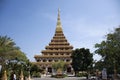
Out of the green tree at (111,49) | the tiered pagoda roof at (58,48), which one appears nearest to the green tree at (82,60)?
the tiered pagoda roof at (58,48)

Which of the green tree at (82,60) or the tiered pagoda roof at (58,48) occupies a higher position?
the tiered pagoda roof at (58,48)

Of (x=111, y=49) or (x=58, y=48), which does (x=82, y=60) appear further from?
(x=111, y=49)

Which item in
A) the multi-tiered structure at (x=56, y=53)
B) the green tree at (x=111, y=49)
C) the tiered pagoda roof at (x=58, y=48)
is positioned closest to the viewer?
the green tree at (x=111, y=49)

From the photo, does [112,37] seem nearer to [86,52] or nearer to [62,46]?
[86,52]

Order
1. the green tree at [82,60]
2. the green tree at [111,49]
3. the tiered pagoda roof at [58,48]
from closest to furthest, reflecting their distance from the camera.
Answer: the green tree at [111,49] < the green tree at [82,60] < the tiered pagoda roof at [58,48]

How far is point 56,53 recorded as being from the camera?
85188 millimetres

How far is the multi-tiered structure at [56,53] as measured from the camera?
82838mm

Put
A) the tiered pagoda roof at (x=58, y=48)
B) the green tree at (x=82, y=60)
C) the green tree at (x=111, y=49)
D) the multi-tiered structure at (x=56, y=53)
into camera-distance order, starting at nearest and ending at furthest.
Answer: the green tree at (x=111, y=49) → the green tree at (x=82, y=60) → the multi-tiered structure at (x=56, y=53) → the tiered pagoda roof at (x=58, y=48)

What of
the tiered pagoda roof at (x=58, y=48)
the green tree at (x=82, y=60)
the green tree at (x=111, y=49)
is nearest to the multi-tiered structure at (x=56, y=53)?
the tiered pagoda roof at (x=58, y=48)

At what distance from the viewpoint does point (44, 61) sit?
84.8 metres

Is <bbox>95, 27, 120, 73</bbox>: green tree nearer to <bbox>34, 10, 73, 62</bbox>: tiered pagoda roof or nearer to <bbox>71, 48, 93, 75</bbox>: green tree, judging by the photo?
<bbox>71, 48, 93, 75</bbox>: green tree

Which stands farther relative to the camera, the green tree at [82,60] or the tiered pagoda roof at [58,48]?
the tiered pagoda roof at [58,48]

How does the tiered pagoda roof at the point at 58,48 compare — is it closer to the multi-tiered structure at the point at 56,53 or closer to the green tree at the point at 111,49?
the multi-tiered structure at the point at 56,53

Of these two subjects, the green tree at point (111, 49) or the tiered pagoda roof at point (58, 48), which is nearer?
the green tree at point (111, 49)
